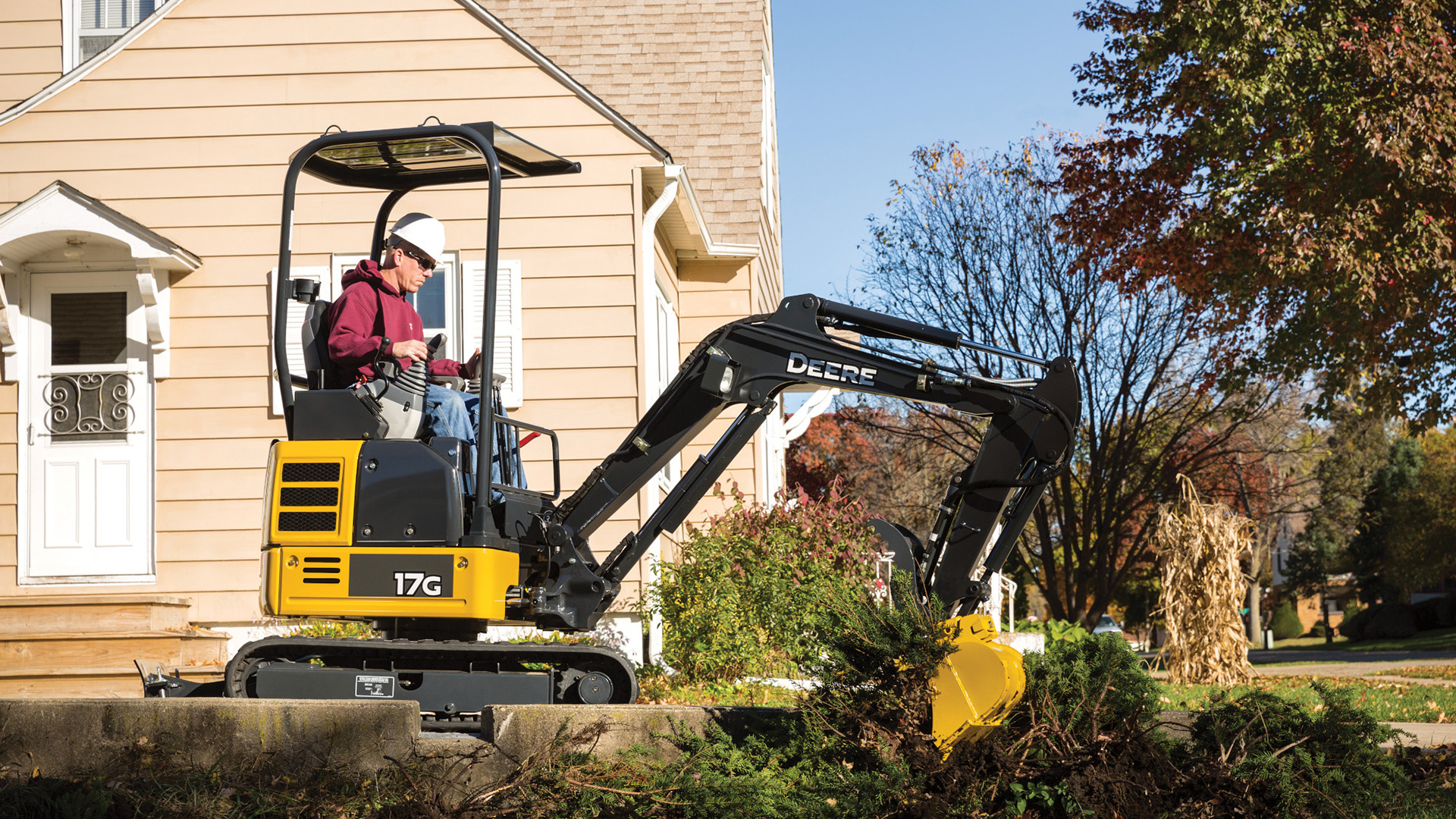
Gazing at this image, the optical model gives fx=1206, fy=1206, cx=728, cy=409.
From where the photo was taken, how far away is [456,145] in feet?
20.0

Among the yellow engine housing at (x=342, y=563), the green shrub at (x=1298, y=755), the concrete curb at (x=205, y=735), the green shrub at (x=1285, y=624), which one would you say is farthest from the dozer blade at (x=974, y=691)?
the green shrub at (x=1285, y=624)

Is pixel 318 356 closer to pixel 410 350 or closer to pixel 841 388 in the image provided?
pixel 410 350

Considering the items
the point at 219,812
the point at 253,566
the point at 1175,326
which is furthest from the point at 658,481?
the point at 1175,326

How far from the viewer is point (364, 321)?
5500mm

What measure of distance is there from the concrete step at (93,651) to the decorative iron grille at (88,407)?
1884 millimetres

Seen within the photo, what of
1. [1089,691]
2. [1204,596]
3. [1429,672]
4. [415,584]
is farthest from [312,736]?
[1429,672]

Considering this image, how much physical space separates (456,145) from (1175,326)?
A: 16.0m

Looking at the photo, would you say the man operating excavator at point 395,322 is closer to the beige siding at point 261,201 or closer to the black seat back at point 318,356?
the black seat back at point 318,356

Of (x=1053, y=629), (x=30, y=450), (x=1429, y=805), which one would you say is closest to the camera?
(x=1429, y=805)

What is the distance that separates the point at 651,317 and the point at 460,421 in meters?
4.61

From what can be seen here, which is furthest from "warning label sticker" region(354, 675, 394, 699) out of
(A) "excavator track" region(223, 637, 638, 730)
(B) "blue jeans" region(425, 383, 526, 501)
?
(B) "blue jeans" region(425, 383, 526, 501)

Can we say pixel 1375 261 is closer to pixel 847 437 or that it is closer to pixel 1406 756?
pixel 1406 756

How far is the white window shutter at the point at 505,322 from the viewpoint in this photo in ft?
32.0

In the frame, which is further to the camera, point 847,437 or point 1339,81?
point 847,437
